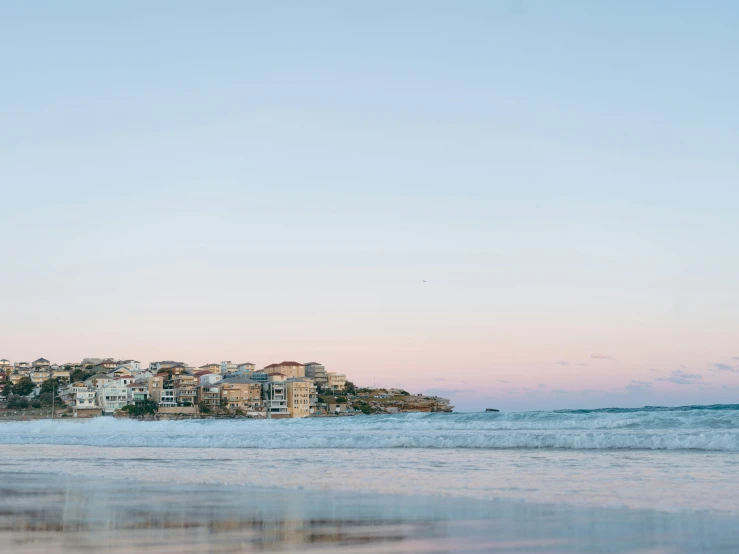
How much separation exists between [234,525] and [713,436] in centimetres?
1719

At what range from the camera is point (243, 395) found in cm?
10219

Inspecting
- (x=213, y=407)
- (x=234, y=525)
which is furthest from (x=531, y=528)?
(x=213, y=407)

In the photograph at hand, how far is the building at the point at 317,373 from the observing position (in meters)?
122

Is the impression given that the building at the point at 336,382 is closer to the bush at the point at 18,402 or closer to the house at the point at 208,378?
the house at the point at 208,378

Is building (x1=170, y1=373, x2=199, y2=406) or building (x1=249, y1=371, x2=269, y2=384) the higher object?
building (x1=249, y1=371, x2=269, y2=384)

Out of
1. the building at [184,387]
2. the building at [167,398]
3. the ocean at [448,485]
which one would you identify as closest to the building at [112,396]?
the building at [167,398]

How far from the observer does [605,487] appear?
1283 cm

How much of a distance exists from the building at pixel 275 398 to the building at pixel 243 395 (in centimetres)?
90

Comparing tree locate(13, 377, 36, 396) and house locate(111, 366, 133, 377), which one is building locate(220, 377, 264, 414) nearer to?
house locate(111, 366, 133, 377)

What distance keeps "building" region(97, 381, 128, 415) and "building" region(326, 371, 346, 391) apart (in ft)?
106

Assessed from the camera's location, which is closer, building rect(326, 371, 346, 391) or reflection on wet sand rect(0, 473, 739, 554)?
reflection on wet sand rect(0, 473, 739, 554)

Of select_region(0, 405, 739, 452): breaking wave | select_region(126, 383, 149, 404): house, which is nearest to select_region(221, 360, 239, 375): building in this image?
select_region(126, 383, 149, 404): house

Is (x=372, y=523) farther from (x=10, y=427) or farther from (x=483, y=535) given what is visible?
(x=10, y=427)

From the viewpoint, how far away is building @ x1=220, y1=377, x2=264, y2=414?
101m
